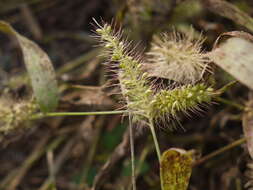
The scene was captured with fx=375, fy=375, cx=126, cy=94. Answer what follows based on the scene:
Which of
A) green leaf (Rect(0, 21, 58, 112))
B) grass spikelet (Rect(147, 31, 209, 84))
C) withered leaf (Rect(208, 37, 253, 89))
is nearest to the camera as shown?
withered leaf (Rect(208, 37, 253, 89))

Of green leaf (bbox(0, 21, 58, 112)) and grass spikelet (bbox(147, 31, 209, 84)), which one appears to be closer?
grass spikelet (bbox(147, 31, 209, 84))

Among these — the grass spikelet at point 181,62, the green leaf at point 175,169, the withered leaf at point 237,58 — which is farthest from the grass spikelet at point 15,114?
the withered leaf at point 237,58

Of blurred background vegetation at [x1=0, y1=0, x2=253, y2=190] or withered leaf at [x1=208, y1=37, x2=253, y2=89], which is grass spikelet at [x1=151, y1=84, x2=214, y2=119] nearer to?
withered leaf at [x1=208, y1=37, x2=253, y2=89]

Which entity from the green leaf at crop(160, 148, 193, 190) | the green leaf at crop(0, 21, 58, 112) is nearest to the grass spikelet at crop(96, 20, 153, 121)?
the green leaf at crop(160, 148, 193, 190)

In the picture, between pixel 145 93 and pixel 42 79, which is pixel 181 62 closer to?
pixel 145 93

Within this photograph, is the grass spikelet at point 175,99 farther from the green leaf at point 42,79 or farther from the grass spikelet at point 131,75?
the green leaf at point 42,79

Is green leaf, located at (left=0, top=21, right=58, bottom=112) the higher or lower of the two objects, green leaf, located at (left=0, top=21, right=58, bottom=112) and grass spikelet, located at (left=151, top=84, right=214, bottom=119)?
the higher
